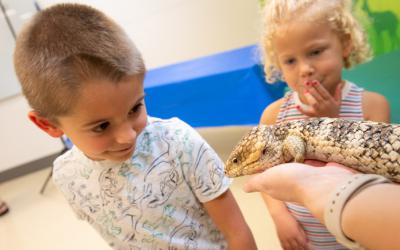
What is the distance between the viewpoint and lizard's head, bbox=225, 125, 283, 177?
1.08 metres

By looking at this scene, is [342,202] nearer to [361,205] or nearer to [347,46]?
[361,205]

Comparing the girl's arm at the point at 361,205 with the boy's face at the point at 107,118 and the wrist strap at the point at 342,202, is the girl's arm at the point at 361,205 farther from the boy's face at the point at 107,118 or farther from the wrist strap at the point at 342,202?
the boy's face at the point at 107,118

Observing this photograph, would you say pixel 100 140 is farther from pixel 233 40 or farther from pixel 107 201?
pixel 233 40

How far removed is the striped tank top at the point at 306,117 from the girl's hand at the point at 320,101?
0.04m

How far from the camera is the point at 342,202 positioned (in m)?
0.63

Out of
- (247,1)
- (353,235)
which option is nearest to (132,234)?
(353,235)

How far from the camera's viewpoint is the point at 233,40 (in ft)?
13.2

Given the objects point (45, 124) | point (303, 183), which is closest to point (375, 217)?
point (303, 183)

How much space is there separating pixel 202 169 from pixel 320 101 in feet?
1.51

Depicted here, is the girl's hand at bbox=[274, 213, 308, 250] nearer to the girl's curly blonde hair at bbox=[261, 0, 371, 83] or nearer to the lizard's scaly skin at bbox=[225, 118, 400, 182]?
the lizard's scaly skin at bbox=[225, 118, 400, 182]

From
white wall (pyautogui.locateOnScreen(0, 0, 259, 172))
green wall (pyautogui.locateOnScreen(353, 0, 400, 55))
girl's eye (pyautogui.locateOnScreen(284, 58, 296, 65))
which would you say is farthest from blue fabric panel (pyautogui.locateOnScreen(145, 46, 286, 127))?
girl's eye (pyautogui.locateOnScreen(284, 58, 296, 65))

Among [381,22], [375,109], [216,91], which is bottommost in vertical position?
[216,91]

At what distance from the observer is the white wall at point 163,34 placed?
12.9 ft

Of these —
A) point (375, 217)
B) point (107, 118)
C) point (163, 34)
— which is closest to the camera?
point (375, 217)
